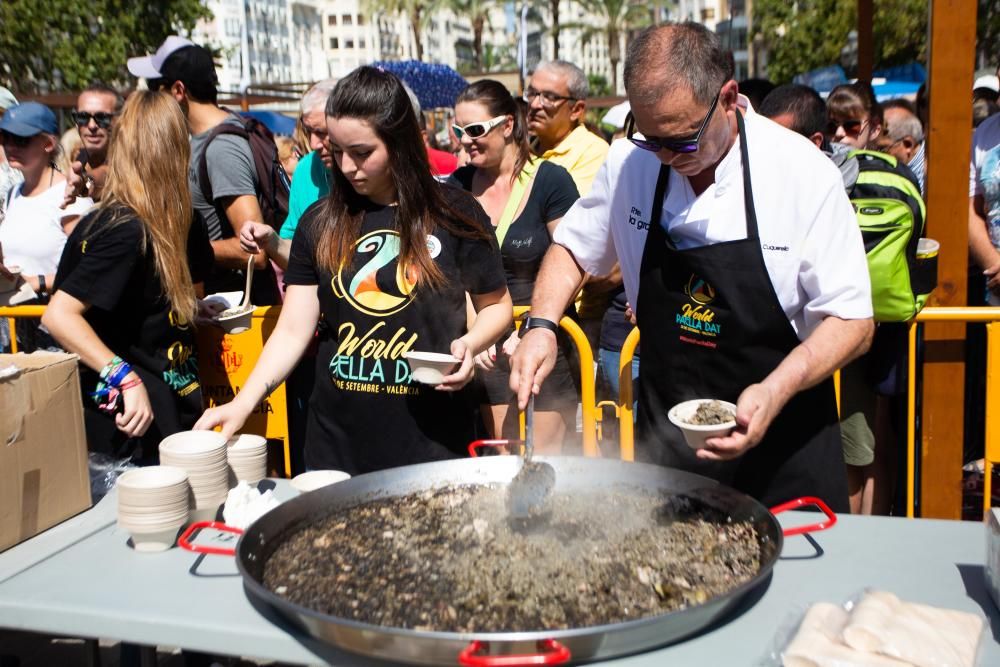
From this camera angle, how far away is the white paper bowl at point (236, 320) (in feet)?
10.8

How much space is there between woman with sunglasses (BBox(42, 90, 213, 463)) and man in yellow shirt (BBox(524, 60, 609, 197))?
7.29ft

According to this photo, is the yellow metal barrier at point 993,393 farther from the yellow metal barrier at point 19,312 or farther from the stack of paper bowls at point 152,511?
the yellow metal barrier at point 19,312

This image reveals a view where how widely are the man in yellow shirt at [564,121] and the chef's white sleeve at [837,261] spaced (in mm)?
2554

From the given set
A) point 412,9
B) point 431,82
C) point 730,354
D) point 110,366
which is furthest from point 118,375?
point 412,9

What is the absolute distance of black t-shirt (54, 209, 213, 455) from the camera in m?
2.90

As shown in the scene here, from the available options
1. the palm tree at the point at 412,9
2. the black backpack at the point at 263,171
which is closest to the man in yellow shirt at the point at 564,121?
the black backpack at the point at 263,171

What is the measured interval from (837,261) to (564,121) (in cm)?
309

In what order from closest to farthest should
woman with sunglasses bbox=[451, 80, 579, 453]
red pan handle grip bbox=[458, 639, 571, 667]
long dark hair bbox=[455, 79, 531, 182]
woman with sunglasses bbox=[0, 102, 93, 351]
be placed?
red pan handle grip bbox=[458, 639, 571, 667] < woman with sunglasses bbox=[451, 80, 579, 453] < long dark hair bbox=[455, 79, 531, 182] < woman with sunglasses bbox=[0, 102, 93, 351]

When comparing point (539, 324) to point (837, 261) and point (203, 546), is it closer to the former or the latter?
point (837, 261)

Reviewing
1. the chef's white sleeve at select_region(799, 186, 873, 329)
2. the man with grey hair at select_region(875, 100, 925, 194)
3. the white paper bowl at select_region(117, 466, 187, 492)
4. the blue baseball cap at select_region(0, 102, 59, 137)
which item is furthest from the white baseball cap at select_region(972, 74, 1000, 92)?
the white paper bowl at select_region(117, 466, 187, 492)

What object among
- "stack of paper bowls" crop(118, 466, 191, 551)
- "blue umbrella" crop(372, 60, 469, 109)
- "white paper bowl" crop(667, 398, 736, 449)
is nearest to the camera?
"white paper bowl" crop(667, 398, 736, 449)

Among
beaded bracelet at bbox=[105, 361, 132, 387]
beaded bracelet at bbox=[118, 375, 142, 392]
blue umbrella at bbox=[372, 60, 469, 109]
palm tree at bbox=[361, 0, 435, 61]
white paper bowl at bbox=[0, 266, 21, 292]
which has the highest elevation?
palm tree at bbox=[361, 0, 435, 61]

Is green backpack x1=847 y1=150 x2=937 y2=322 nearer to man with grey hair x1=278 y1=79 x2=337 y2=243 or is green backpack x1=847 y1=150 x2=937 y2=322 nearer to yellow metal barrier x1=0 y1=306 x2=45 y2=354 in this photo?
man with grey hair x1=278 y1=79 x2=337 y2=243

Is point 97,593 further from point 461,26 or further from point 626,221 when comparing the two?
point 461,26
